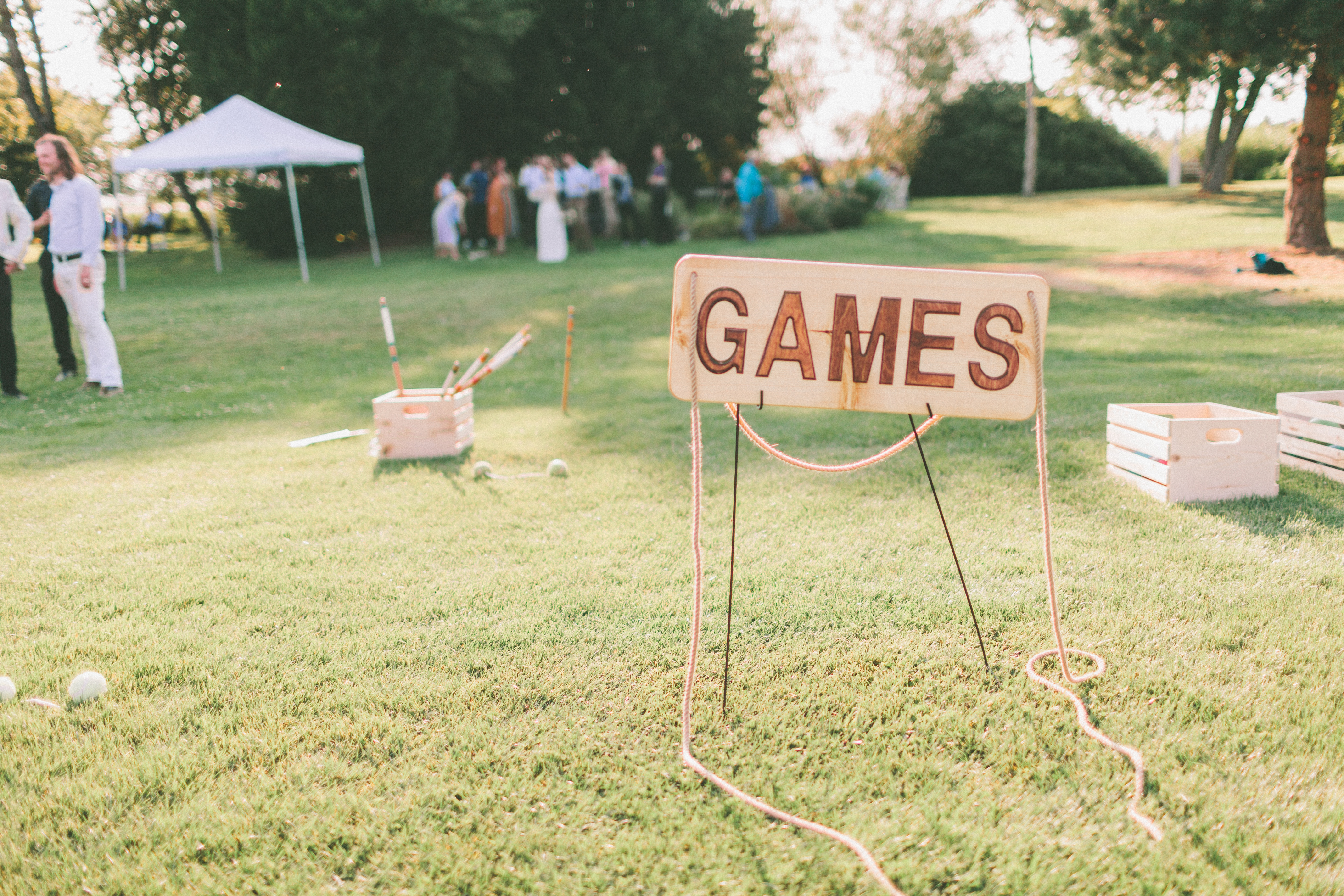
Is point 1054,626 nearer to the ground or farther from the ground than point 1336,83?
nearer to the ground

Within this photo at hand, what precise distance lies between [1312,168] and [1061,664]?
42.4 feet

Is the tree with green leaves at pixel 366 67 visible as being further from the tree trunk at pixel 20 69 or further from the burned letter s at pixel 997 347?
the burned letter s at pixel 997 347

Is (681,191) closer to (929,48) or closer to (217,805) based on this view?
(929,48)

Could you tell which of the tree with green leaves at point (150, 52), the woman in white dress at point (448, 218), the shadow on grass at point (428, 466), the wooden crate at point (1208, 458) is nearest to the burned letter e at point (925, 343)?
the wooden crate at point (1208, 458)

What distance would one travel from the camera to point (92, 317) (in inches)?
320

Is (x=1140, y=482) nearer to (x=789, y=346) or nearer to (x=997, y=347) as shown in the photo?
(x=997, y=347)

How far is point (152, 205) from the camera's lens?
110 feet

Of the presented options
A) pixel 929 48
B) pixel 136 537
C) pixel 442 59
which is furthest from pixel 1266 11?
pixel 929 48

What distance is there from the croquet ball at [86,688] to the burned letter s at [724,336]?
2.25 metres

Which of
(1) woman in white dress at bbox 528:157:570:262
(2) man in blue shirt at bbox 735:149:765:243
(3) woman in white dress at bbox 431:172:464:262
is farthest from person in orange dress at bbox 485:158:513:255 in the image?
(2) man in blue shirt at bbox 735:149:765:243

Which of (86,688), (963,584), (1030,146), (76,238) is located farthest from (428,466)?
(1030,146)

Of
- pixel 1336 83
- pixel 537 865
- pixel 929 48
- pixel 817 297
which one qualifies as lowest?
pixel 537 865

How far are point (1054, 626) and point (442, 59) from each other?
2238 centimetres

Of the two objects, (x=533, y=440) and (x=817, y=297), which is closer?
(x=817, y=297)
